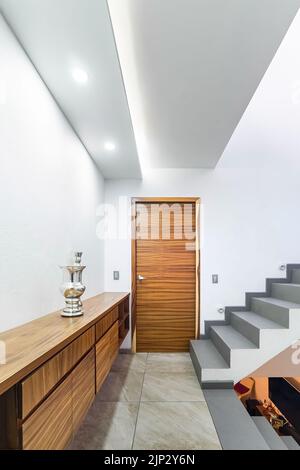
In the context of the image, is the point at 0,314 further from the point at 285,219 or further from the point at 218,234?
the point at 285,219

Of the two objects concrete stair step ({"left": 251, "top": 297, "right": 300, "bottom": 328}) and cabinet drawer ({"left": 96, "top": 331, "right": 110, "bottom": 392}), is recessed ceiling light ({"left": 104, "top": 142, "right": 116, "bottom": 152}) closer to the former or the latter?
cabinet drawer ({"left": 96, "top": 331, "right": 110, "bottom": 392})

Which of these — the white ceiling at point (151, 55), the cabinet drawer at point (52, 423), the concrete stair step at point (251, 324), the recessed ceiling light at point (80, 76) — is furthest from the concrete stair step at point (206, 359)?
the recessed ceiling light at point (80, 76)

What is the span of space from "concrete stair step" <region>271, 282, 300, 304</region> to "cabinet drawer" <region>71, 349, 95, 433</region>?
2.43 metres

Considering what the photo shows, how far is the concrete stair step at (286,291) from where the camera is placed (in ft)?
9.82

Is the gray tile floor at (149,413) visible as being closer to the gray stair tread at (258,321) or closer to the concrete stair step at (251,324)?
the concrete stair step at (251,324)

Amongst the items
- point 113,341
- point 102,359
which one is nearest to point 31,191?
point 102,359

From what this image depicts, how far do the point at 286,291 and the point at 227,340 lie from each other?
99 centimetres

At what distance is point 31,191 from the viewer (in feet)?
5.11

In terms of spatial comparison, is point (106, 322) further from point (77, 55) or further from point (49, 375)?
point (77, 55)

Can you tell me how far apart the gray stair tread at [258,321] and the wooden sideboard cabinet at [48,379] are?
177 centimetres

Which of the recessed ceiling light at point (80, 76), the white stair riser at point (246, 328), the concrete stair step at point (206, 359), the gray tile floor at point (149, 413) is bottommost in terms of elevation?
the gray tile floor at point (149, 413)

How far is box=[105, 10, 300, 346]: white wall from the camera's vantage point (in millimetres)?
3549

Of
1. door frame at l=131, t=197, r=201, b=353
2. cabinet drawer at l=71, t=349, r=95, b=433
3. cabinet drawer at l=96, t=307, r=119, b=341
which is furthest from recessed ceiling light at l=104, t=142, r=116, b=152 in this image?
cabinet drawer at l=71, t=349, r=95, b=433
